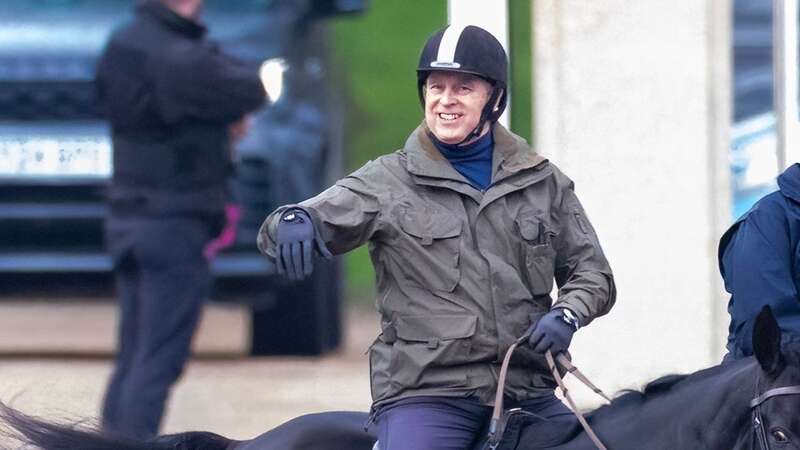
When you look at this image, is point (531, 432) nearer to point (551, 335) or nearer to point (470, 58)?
point (551, 335)

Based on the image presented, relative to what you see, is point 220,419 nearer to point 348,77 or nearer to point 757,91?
point 348,77

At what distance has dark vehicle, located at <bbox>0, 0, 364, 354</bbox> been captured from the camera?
25.0 feet

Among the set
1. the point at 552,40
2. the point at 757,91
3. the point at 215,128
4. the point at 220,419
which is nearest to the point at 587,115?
the point at 552,40

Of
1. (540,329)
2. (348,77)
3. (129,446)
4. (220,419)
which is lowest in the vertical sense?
(220,419)

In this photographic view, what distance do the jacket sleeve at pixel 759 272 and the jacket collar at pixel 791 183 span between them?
5 cm

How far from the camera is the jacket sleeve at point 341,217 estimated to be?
13.0ft

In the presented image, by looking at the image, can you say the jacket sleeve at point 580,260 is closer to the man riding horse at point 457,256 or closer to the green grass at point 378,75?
the man riding horse at point 457,256

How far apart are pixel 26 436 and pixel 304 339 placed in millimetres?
3596

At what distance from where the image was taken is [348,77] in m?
7.87

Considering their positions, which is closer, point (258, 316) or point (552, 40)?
point (552, 40)

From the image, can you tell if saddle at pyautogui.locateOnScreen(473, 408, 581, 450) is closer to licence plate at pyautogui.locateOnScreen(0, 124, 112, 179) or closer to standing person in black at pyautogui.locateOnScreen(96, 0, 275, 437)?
standing person in black at pyautogui.locateOnScreen(96, 0, 275, 437)

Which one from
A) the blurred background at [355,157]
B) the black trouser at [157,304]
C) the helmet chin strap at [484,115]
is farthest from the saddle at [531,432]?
the blurred background at [355,157]

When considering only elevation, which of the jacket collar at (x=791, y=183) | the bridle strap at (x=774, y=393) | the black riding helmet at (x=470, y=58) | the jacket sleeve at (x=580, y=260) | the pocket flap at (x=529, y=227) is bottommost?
the bridle strap at (x=774, y=393)

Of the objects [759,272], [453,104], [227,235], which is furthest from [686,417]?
[227,235]
